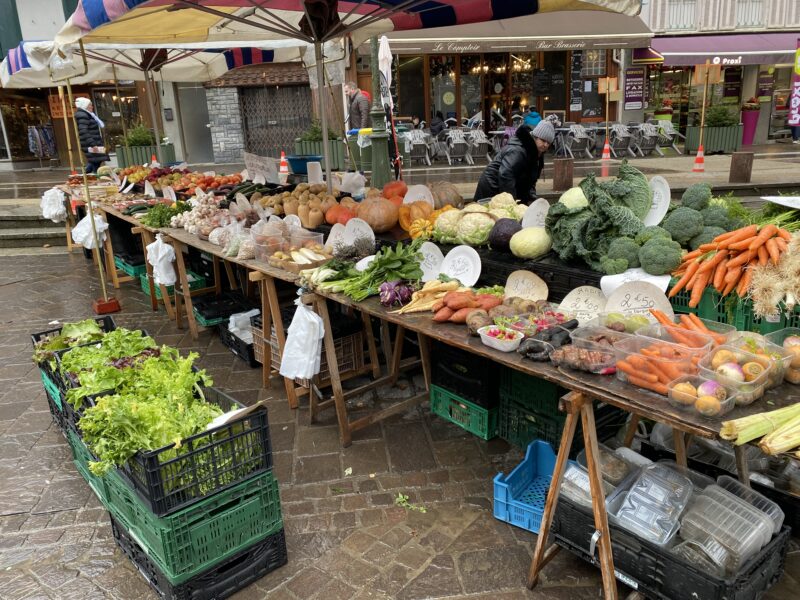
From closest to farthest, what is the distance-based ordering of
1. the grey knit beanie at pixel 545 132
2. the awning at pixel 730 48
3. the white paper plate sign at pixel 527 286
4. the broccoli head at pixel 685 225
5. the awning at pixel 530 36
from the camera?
the broccoli head at pixel 685 225, the white paper plate sign at pixel 527 286, the grey knit beanie at pixel 545 132, the awning at pixel 530 36, the awning at pixel 730 48

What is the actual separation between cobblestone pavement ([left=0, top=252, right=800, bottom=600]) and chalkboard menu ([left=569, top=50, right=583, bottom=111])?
643 inches

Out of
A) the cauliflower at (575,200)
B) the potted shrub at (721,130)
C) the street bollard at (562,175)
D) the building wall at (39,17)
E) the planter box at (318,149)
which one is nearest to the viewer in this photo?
the cauliflower at (575,200)

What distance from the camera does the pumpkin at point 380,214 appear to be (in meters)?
5.08

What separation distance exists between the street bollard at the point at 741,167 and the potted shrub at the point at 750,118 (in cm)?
1020

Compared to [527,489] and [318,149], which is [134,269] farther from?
[527,489]

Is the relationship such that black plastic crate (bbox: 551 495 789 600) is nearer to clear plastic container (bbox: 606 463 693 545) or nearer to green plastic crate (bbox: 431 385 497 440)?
clear plastic container (bbox: 606 463 693 545)

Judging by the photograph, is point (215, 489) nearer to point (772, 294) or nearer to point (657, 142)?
point (772, 294)

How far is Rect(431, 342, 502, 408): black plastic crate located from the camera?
398 cm

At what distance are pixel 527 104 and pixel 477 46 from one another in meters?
4.94

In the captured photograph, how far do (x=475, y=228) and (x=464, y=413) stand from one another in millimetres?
1375

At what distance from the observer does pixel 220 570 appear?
113 inches

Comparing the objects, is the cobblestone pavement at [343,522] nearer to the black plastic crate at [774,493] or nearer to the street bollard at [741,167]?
the black plastic crate at [774,493]

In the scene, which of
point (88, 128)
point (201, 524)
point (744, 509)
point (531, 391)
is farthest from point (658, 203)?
point (88, 128)

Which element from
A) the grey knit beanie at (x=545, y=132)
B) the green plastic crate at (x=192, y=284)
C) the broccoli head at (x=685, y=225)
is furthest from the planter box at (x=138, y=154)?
the broccoli head at (x=685, y=225)
